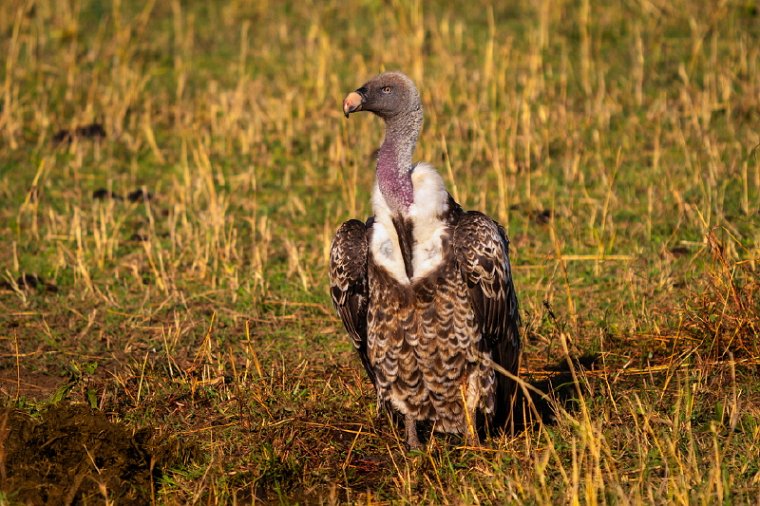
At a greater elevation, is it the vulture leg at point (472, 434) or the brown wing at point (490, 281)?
the brown wing at point (490, 281)

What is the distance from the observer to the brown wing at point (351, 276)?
5484mm

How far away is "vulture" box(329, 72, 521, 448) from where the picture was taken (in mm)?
5320

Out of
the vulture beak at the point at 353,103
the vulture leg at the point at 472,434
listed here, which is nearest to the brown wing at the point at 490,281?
the vulture leg at the point at 472,434

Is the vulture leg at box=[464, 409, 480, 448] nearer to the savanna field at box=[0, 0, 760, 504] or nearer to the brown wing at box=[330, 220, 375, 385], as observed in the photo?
the savanna field at box=[0, 0, 760, 504]

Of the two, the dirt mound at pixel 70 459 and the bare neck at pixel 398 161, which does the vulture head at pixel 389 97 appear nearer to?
the bare neck at pixel 398 161

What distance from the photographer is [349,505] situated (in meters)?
4.91

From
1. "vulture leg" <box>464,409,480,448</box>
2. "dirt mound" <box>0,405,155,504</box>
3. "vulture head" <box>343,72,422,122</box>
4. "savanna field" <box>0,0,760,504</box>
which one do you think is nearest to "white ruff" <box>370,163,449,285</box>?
"vulture head" <box>343,72,422,122</box>

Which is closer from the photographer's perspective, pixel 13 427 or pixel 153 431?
pixel 13 427

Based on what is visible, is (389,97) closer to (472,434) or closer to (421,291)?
(421,291)

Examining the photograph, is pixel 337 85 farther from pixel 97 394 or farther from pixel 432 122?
pixel 97 394

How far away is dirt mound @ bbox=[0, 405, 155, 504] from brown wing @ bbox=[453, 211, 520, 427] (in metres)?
1.62

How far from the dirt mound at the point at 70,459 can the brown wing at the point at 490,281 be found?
1.62 m

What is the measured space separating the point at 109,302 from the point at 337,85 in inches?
158

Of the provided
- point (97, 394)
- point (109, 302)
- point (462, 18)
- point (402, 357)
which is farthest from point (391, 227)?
point (462, 18)
